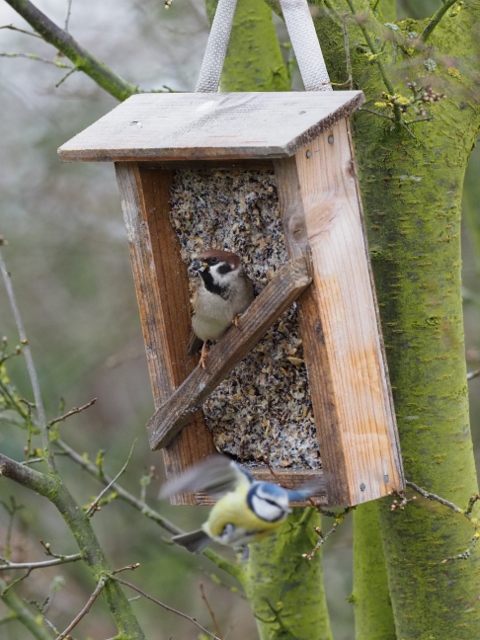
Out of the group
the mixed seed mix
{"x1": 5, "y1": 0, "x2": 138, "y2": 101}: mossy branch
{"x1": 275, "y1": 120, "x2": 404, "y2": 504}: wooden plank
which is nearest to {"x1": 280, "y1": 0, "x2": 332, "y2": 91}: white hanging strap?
{"x1": 275, "y1": 120, "x2": 404, "y2": 504}: wooden plank

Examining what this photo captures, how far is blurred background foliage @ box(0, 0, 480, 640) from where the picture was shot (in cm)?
711

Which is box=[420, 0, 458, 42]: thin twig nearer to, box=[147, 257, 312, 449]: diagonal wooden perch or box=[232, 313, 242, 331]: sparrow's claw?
box=[147, 257, 312, 449]: diagonal wooden perch

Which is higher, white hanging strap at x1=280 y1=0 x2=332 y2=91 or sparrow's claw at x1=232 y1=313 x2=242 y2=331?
white hanging strap at x1=280 y1=0 x2=332 y2=91

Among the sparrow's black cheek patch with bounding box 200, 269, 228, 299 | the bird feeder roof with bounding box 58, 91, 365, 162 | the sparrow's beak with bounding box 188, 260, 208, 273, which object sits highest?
the bird feeder roof with bounding box 58, 91, 365, 162

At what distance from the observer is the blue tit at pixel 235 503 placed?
2.03m

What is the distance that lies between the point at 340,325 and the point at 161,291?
708 millimetres

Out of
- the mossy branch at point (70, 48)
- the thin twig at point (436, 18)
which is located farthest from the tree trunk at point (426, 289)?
the mossy branch at point (70, 48)

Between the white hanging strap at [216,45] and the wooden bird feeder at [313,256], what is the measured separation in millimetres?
120

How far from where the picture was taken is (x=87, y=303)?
866 cm

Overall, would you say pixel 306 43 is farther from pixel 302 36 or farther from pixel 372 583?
pixel 372 583

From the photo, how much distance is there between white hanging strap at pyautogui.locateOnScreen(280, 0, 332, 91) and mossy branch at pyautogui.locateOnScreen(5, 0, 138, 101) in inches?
41.8

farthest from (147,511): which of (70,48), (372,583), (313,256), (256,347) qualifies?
(70,48)

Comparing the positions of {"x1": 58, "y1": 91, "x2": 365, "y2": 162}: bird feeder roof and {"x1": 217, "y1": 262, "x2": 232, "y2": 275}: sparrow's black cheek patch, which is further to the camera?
{"x1": 217, "y1": 262, "x2": 232, "y2": 275}: sparrow's black cheek patch

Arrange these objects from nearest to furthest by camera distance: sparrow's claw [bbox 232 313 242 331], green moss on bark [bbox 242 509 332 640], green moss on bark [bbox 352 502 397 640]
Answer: sparrow's claw [bbox 232 313 242 331] → green moss on bark [bbox 352 502 397 640] → green moss on bark [bbox 242 509 332 640]
